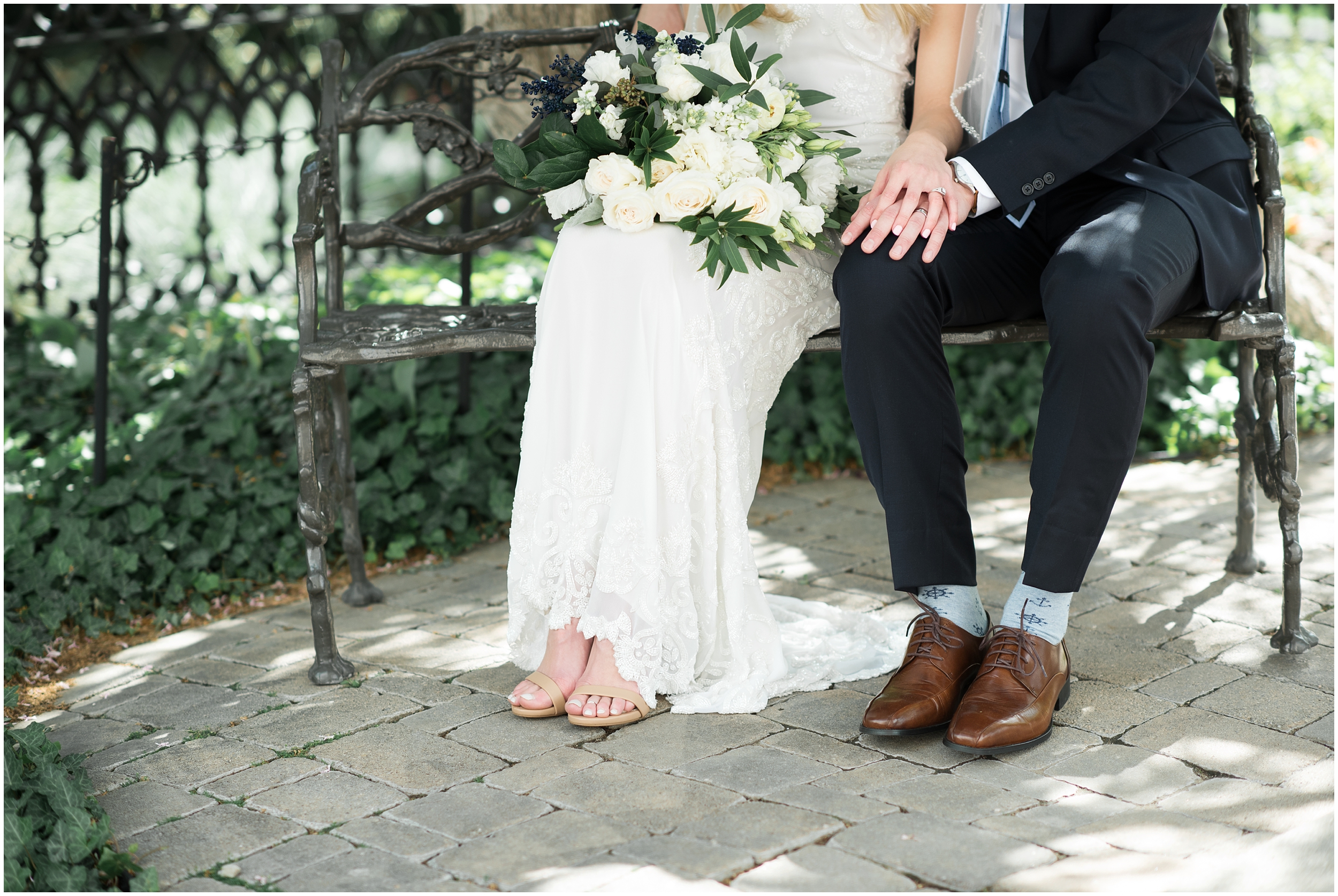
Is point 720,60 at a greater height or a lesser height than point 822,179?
greater

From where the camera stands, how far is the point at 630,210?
8.25 ft

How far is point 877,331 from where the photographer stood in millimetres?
2498

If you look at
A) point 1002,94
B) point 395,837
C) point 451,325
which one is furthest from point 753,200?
point 395,837

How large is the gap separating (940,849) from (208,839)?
4.13 feet

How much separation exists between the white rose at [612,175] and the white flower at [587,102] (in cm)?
11

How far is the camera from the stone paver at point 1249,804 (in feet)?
6.77

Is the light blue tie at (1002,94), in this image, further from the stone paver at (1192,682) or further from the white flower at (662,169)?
the stone paver at (1192,682)

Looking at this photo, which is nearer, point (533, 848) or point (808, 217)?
point (533, 848)

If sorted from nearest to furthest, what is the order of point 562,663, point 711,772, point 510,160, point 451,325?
point 711,772 < point 562,663 < point 510,160 < point 451,325

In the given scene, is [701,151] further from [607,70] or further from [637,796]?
[637,796]

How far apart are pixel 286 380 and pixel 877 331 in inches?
103

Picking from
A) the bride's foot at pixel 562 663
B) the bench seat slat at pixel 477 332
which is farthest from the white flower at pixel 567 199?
the bride's foot at pixel 562 663

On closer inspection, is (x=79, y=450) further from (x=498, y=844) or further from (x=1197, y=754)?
(x=1197, y=754)

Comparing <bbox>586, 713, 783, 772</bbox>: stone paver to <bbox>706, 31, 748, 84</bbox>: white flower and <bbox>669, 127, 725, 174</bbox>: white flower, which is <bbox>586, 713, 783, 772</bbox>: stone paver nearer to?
<bbox>669, 127, 725, 174</bbox>: white flower
